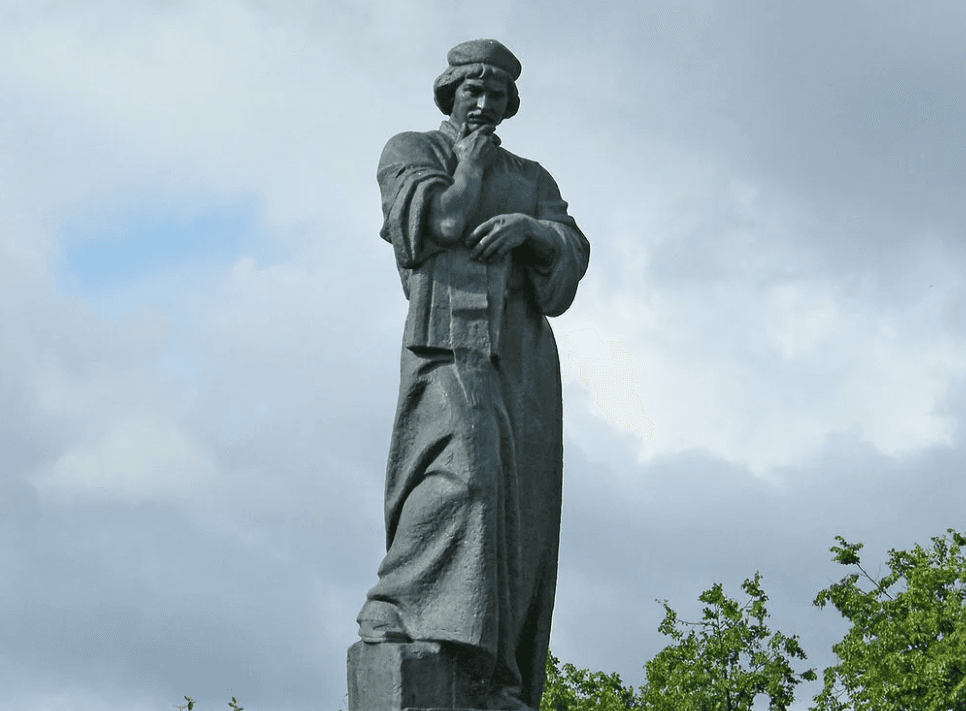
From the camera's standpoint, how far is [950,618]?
2522 cm

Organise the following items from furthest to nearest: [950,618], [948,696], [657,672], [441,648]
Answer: [657,672]
[950,618]
[948,696]
[441,648]

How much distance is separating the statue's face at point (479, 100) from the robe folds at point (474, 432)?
0.14 meters

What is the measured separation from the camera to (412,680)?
9.18 metres

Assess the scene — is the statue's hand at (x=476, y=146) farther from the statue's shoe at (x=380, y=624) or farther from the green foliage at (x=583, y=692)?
the green foliage at (x=583, y=692)

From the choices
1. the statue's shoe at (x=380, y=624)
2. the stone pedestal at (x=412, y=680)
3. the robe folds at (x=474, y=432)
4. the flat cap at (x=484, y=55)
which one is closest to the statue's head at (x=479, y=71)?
the flat cap at (x=484, y=55)

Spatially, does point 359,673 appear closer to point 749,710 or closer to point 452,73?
point 452,73

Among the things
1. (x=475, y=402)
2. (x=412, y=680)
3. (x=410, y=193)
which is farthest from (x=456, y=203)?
(x=412, y=680)

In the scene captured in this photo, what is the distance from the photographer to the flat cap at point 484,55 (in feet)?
34.4

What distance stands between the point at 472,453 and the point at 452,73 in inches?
103

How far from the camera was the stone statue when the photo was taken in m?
9.49

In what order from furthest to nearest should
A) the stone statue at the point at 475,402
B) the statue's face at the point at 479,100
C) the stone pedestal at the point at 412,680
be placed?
the statue's face at the point at 479,100, the stone statue at the point at 475,402, the stone pedestal at the point at 412,680

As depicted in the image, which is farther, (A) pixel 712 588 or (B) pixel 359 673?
(A) pixel 712 588

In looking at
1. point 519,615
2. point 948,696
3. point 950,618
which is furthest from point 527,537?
point 950,618

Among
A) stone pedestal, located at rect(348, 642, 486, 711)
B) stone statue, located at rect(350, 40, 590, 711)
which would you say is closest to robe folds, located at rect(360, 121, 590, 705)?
stone statue, located at rect(350, 40, 590, 711)
